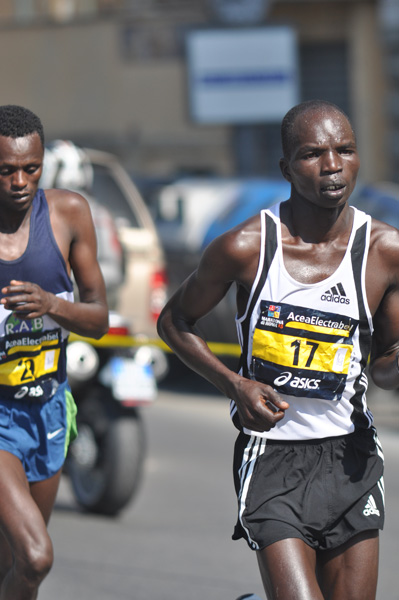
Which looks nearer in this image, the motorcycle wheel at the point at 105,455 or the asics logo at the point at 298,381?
the asics logo at the point at 298,381

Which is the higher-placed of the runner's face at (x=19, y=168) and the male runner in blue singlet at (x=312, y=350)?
the runner's face at (x=19, y=168)

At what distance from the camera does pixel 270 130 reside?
2395 cm

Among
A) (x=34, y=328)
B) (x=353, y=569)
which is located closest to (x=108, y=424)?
(x=34, y=328)

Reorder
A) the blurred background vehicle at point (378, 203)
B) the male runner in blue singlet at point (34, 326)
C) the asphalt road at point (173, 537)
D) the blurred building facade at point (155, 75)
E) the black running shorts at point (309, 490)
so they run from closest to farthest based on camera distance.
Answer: the black running shorts at point (309, 490)
the male runner in blue singlet at point (34, 326)
the asphalt road at point (173, 537)
the blurred background vehicle at point (378, 203)
the blurred building facade at point (155, 75)

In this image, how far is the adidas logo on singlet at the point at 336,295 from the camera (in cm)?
383

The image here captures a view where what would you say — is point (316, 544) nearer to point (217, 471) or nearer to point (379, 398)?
point (217, 471)

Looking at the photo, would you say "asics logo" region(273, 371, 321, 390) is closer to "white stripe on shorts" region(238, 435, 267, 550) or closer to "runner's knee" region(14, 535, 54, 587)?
"white stripe on shorts" region(238, 435, 267, 550)

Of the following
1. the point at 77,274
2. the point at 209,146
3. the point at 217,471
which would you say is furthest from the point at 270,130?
the point at 77,274

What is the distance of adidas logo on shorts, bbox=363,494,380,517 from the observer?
3.85 metres

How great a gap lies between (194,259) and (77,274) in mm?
7106

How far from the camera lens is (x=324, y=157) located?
3736mm

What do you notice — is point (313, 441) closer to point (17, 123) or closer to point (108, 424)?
point (17, 123)

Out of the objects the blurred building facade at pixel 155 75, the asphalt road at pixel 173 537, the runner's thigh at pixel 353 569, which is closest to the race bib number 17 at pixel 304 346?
the runner's thigh at pixel 353 569

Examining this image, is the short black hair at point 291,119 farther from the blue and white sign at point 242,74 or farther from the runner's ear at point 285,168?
the blue and white sign at point 242,74
